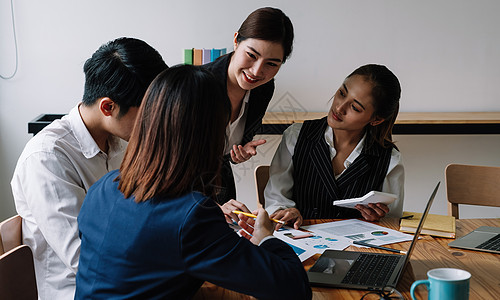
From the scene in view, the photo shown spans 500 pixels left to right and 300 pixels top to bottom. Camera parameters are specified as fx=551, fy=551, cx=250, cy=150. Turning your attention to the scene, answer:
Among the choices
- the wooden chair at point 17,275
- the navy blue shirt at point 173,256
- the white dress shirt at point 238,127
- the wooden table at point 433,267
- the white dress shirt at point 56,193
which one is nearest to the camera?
the navy blue shirt at point 173,256

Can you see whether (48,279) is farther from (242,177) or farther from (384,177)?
(242,177)

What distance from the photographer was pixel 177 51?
11.0 feet

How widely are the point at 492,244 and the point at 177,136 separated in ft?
3.60

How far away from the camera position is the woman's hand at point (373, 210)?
1885 millimetres

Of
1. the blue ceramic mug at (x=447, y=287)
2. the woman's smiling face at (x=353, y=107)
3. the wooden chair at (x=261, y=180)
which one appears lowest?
the wooden chair at (x=261, y=180)

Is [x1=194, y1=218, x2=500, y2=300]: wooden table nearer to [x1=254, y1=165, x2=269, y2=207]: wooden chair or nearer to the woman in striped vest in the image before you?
the woman in striped vest

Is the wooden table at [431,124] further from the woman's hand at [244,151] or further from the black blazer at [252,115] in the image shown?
the woman's hand at [244,151]

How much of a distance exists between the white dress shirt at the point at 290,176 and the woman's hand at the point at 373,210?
0.12m

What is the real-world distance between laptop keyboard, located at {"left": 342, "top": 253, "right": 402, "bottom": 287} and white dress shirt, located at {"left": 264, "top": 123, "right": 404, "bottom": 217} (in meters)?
0.55

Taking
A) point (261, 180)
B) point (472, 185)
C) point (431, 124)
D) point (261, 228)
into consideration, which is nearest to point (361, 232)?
point (261, 228)

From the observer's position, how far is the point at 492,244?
5.41 ft

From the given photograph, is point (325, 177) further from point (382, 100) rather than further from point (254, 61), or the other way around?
point (254, 61)

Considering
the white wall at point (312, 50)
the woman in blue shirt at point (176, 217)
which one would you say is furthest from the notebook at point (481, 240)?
the white wall at point (312, 50)

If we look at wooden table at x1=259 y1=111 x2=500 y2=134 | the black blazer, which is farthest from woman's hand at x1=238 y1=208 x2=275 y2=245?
wooden table at x1=259 y1=111 x2=500 y2=134
